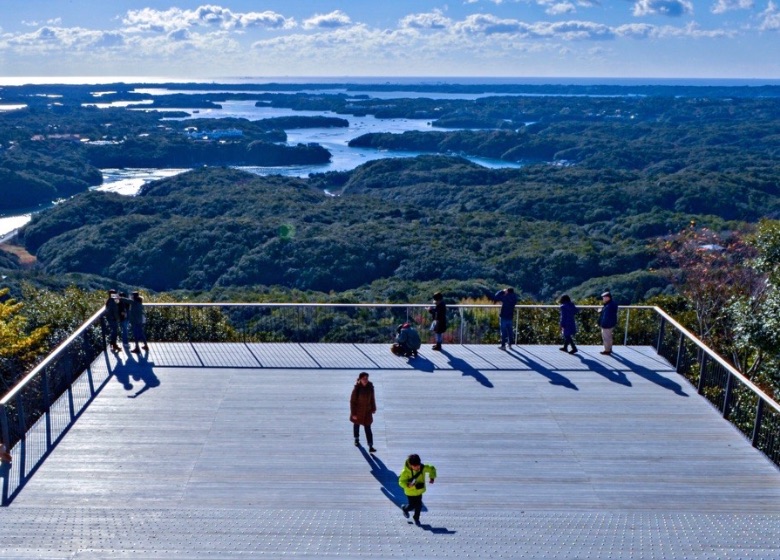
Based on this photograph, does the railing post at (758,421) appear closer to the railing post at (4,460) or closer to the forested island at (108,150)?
the railing post at (4,460)

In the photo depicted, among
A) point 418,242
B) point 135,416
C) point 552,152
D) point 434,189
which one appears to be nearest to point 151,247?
point 418,242

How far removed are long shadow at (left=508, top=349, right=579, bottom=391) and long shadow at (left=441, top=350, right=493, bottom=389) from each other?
0.97 m

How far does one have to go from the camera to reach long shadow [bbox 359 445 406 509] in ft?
30.1

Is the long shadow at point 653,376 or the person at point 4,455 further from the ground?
the person at point 4,455

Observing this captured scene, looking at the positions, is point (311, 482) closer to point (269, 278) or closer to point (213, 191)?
point (269, 278)

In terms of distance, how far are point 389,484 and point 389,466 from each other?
0.45 m

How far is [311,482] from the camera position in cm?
951

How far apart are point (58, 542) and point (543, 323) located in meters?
12.3

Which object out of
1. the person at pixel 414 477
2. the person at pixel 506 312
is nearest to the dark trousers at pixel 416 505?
the person at pixel 414 477

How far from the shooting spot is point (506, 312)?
14.4 m

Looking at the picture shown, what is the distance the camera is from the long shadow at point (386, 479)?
918cm

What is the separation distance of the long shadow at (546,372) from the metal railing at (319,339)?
102 cm

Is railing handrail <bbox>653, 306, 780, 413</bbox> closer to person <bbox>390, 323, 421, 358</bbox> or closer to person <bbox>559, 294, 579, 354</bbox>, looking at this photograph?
person <bbox>559, 294, 579, 354</bbox>

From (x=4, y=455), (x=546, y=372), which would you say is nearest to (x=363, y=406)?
(x=4, y=455)
